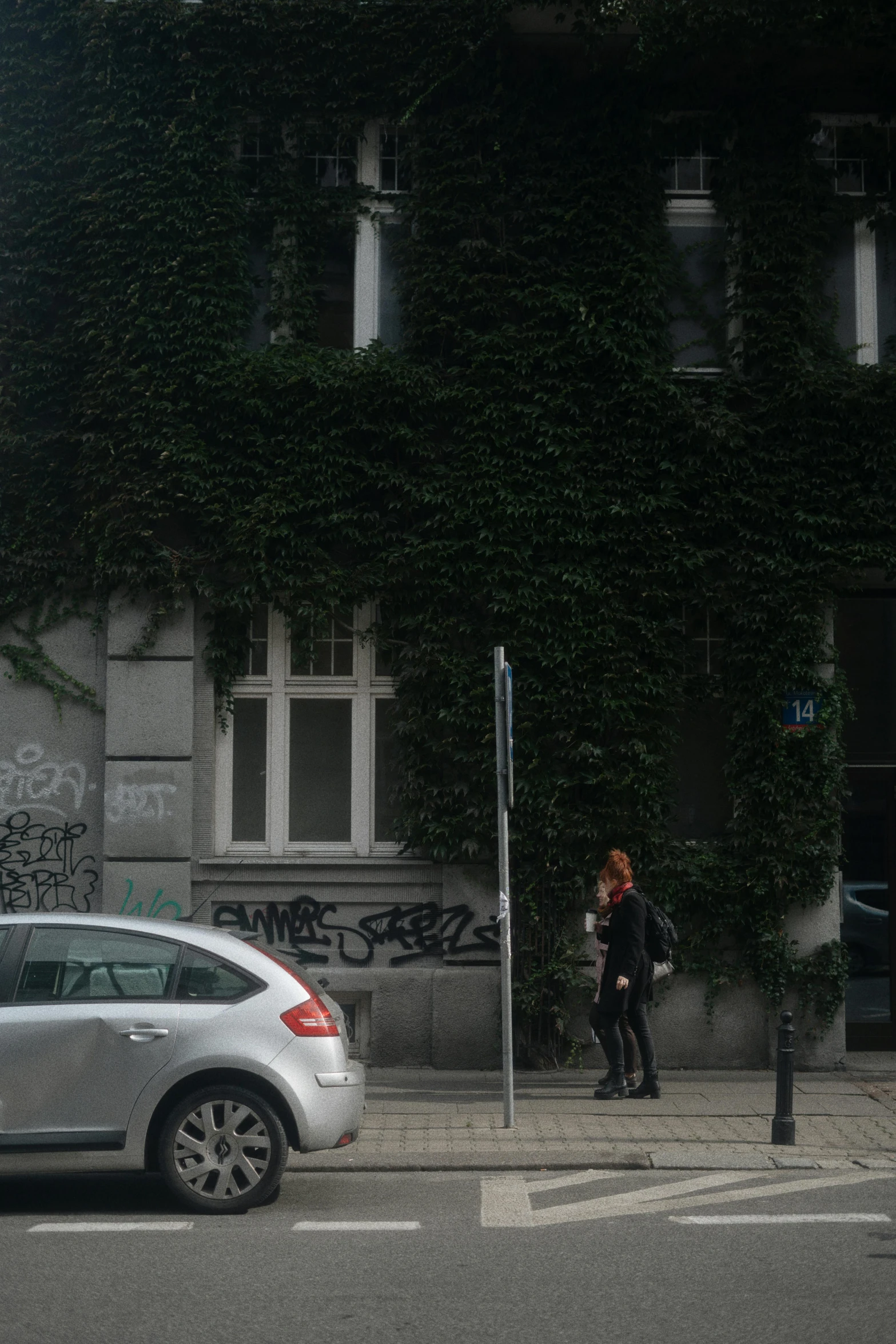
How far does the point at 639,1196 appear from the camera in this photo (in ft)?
25.2

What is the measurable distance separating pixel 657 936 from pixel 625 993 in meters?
0.57

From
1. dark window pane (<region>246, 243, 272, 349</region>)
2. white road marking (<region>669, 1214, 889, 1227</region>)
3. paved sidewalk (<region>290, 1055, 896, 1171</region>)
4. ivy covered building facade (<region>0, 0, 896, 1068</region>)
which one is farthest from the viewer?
dark window pane (<region>246, 243, 272, 349</region>)

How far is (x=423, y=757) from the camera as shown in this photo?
12.1m

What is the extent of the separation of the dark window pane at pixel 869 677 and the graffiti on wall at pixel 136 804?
5.83 m

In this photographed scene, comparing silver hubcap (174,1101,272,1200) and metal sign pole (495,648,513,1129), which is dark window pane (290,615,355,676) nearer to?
metal sign pole (495,648,513,1129)

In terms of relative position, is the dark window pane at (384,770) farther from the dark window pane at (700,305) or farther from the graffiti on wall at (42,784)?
the dark window pane at (700,305)

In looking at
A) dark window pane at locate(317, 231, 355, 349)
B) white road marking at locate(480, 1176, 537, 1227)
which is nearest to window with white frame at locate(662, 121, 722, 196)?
dark window pane at locate(317, 231, 355, 349)

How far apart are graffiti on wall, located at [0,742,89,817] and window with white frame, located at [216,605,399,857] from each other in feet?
3.81

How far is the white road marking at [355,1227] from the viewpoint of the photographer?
22.4 feet

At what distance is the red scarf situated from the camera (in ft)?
34.6

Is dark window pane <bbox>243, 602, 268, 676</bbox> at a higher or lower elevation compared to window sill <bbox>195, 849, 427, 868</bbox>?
higher

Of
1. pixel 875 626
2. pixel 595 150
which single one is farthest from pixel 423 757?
pixel 595 150

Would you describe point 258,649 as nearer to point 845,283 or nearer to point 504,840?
point 504,840

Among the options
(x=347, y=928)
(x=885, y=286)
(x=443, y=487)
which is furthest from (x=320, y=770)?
(x=885, y=286)
